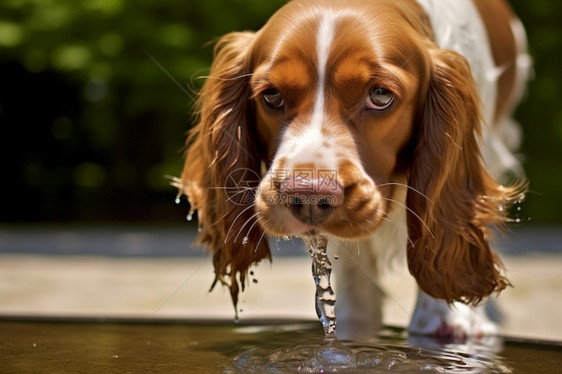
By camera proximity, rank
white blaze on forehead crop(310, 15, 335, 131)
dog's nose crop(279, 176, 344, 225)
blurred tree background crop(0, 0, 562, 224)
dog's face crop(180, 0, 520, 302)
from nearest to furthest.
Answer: dog's nose crop(279, 176, 344, 225) → dog's face crop(180, 0, 520, 302) → white blaze on forehead crop(310, 15, 335, 131) → blurred tree background crop(0, 0, 562, 224)

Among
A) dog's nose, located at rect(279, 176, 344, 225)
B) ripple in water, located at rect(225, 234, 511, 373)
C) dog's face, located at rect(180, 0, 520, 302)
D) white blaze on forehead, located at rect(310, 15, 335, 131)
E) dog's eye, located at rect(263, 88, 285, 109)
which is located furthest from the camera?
dog's eye, located at rect(263, 88, 285, 109)

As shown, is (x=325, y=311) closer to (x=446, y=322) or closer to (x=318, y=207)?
(x=318, y=207)

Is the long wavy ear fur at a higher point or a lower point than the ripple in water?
higher

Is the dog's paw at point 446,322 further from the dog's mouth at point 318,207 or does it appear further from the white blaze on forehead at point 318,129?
the white blaze on forehead at point 318,129

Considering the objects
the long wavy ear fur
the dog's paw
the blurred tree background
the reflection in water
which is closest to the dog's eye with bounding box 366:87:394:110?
the long wavy ear fur

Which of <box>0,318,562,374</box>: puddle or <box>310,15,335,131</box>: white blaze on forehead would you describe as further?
<box>310,15,335,131</box>: white blaze on forehead

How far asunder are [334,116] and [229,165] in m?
0.70

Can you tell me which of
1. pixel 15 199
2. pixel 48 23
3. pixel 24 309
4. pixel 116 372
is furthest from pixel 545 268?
pixel 15 199

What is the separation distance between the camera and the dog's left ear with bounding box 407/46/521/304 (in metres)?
3.40

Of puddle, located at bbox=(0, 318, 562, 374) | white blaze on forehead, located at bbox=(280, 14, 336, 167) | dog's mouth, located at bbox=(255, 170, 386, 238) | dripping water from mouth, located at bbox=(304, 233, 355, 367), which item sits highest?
white blaze on forehead, located at bbox=(280, 14, 336, 167)

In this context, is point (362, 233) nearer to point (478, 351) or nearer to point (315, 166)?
point (315, 166)

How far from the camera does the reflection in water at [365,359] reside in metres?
2.73

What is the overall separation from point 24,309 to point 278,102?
8.57 ft

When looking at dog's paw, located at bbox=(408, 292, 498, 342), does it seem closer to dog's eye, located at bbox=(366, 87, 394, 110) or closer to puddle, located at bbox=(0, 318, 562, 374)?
puddle, located at bbox=(0, 318, 562, 374)
